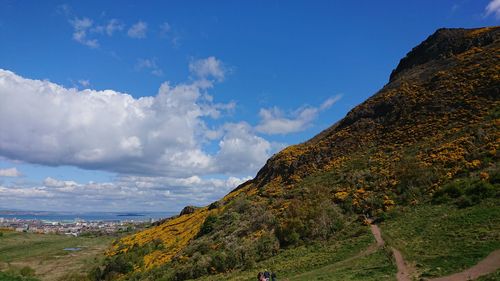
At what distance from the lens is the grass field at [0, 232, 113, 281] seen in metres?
65.4

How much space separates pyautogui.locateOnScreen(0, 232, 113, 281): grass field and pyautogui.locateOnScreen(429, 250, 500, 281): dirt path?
51.3 metres

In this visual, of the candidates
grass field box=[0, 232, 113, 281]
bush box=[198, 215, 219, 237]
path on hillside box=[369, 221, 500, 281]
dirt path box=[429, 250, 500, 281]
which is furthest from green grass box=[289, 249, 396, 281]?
grass field box=[0, 232, 113, 281]

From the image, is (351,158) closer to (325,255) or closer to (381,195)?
(381,195)

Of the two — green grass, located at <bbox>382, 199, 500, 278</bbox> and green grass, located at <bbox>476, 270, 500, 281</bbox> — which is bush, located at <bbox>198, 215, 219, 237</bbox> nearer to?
green grass, located at <bbox>382, 199, 500, 278</bbox>

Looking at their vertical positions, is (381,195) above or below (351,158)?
below

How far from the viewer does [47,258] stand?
81562 millimetres

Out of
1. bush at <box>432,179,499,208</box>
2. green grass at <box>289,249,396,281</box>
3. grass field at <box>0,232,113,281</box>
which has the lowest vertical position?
grass field at <box>0,232,113,281</box>

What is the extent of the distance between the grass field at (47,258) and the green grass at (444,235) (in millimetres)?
46938

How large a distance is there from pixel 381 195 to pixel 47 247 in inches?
3341

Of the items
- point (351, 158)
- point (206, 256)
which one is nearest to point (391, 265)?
point (206, 256)

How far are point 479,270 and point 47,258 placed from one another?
80.7 m

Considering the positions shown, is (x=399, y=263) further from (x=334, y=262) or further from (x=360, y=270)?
(x=334, y=262)

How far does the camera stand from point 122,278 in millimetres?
54156

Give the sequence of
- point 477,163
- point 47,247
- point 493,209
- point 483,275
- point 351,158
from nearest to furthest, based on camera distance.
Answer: point 483,275 → point 493,209 → point 477,163 → point 351,158 → point 47,247
